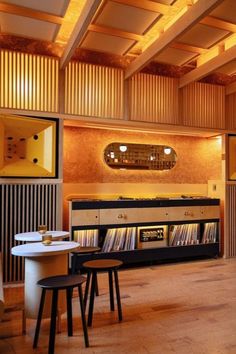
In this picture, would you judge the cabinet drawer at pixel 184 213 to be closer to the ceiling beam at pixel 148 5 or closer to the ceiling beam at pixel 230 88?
the ceiling beam at pixel 230 88

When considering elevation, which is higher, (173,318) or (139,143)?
(139,143)

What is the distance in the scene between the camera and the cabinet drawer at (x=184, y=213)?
15.6 ft

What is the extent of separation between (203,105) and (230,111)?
55 cm

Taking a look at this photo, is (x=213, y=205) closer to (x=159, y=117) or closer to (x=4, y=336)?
(x=159, y=117)

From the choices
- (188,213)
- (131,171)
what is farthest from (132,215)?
(188,213)

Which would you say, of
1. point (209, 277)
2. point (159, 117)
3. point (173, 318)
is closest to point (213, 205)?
point (209, 277)

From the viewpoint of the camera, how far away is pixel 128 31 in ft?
11.8

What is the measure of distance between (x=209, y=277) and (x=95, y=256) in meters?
1.56

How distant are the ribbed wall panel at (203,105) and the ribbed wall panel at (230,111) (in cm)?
9

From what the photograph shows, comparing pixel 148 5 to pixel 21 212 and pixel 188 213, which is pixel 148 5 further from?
pixel 188 213

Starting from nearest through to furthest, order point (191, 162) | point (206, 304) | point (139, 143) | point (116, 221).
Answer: point (206, 304) → point (116, 221) → point (139, 143) → point (191, 162)

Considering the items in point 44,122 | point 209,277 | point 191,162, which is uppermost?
point 44,122

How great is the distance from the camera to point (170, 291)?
349 centimetres

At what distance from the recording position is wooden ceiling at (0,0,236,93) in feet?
10.0
